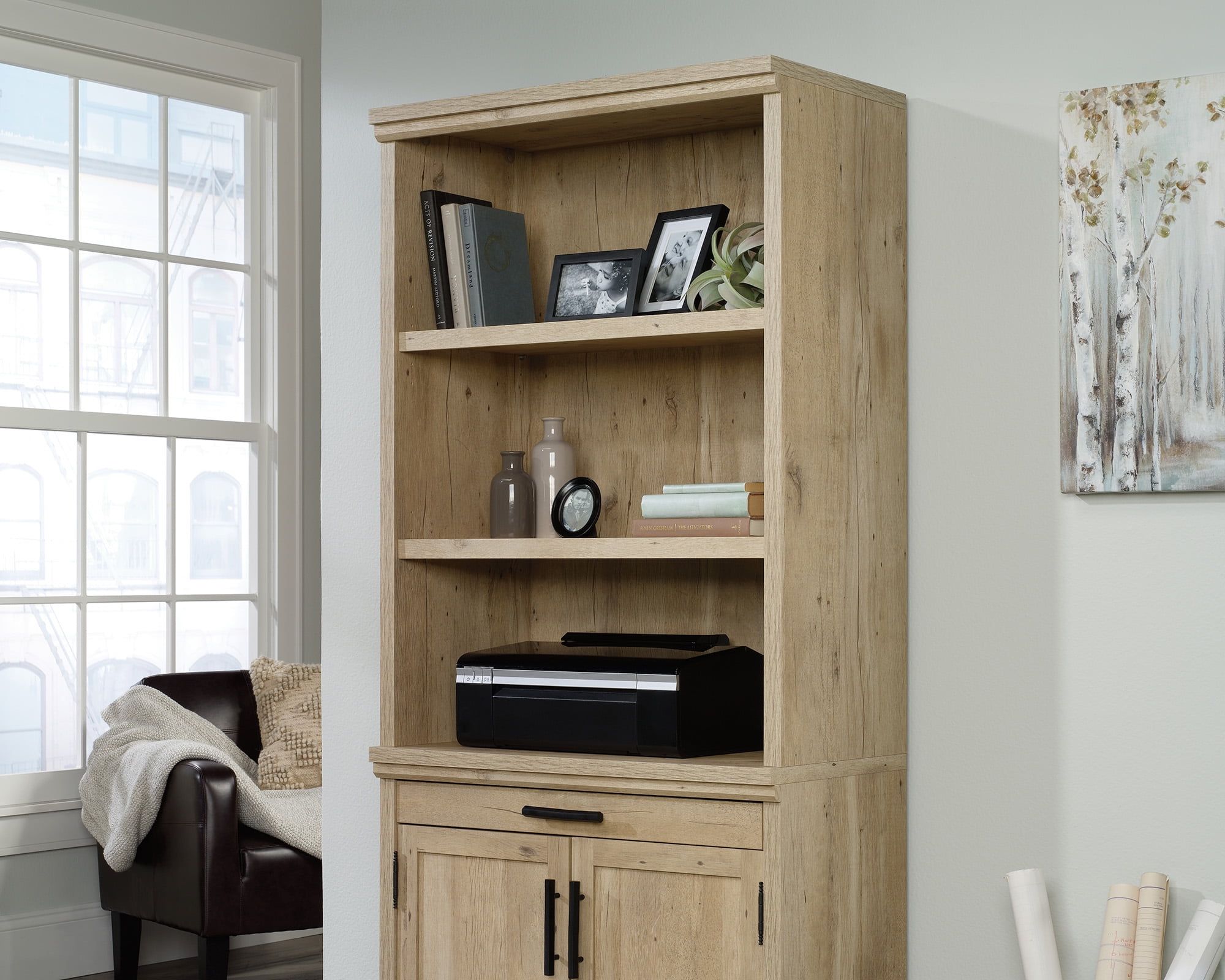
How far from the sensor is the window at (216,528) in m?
4.62

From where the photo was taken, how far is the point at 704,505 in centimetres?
220

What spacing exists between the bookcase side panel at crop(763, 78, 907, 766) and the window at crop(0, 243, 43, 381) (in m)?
3.02

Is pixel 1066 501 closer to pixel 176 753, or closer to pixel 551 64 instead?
pixel 551 64

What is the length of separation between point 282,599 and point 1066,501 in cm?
321

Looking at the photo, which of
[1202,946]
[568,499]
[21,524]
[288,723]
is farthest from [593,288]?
[21,524]

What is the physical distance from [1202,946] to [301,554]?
348cm

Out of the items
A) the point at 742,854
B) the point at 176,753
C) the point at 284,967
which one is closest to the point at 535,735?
the point at 742,854

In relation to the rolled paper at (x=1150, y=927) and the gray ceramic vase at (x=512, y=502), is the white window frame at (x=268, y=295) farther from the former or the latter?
the rolled paper at (x=1150, y=927)

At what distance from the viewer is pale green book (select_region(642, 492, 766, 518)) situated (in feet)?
7.11

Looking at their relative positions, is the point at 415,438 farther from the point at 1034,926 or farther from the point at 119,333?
the point at 119,333

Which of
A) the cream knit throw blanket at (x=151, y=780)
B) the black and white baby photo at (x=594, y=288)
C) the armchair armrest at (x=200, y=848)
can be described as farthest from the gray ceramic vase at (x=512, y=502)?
the armchair armrest at (x=200, y=848)

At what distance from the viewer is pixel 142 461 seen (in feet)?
14.7

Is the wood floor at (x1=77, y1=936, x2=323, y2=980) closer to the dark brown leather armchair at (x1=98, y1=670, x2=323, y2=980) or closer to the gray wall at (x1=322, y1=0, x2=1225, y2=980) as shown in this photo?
the dark brown leather armchair at (x1=98, y1=670, x2=323, y2=980)

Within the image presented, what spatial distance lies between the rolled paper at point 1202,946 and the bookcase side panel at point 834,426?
51 cm
